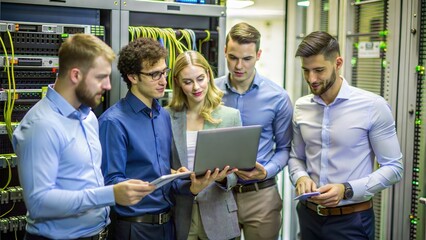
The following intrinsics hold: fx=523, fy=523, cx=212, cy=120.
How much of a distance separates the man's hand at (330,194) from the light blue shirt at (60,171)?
92cm

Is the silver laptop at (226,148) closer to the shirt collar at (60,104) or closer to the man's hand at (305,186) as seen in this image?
the man's hand at (305,186)

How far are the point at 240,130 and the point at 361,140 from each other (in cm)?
58

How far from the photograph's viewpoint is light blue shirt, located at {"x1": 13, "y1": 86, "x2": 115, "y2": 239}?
5.65 feet

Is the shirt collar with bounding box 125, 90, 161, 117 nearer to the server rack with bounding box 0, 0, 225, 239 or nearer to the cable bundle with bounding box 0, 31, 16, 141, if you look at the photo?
the server rack with bounding box 0, 0, 225, 239

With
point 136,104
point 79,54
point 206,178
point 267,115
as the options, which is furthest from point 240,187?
point 79,54

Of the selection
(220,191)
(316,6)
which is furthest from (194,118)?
(316,6)

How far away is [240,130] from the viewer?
7.14 ft

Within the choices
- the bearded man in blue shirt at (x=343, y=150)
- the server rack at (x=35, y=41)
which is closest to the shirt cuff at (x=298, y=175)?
the bearded man in blue shirt at (x=343, y=150)

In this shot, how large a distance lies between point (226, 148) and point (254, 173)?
33 cm

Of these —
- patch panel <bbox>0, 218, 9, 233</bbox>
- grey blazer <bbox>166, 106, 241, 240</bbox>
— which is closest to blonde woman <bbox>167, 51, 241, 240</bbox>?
grey blazer <bbox>166, 106, 241, 240</bbox>

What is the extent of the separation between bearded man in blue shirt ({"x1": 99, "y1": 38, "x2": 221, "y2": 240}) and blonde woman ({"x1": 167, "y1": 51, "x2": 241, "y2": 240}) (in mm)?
70

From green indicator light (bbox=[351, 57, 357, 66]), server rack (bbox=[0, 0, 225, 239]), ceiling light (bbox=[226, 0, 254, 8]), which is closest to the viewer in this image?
server rack (bbox=[0, 0, 225, 239])

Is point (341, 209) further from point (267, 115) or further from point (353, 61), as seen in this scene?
point (353, 61)

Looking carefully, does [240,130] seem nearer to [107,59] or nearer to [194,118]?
[194,118]
